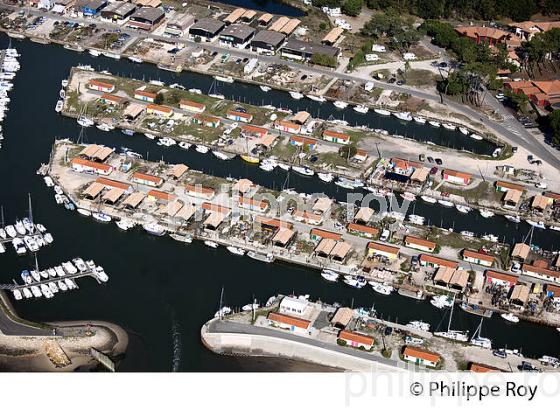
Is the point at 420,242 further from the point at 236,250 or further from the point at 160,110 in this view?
the point at 160,110

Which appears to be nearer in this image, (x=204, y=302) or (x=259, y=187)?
(x=204, y=302)

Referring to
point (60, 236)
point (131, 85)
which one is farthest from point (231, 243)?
point (131, 85)

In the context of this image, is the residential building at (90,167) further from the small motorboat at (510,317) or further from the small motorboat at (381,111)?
the small motorboat at (510,317)

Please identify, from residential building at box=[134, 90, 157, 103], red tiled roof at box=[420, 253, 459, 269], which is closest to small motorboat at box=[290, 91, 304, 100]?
residential building at box=[134, 90, 157, 103]

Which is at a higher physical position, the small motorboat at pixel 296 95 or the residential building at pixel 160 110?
the residential building at pixel 160 110

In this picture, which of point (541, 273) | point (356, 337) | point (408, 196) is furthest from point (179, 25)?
point (356, 337)

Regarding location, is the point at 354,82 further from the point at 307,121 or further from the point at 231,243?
the point at 231,243

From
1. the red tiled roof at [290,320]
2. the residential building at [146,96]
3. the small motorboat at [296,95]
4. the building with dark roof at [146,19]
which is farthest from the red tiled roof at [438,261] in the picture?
the building with dark roof at [146,19]
